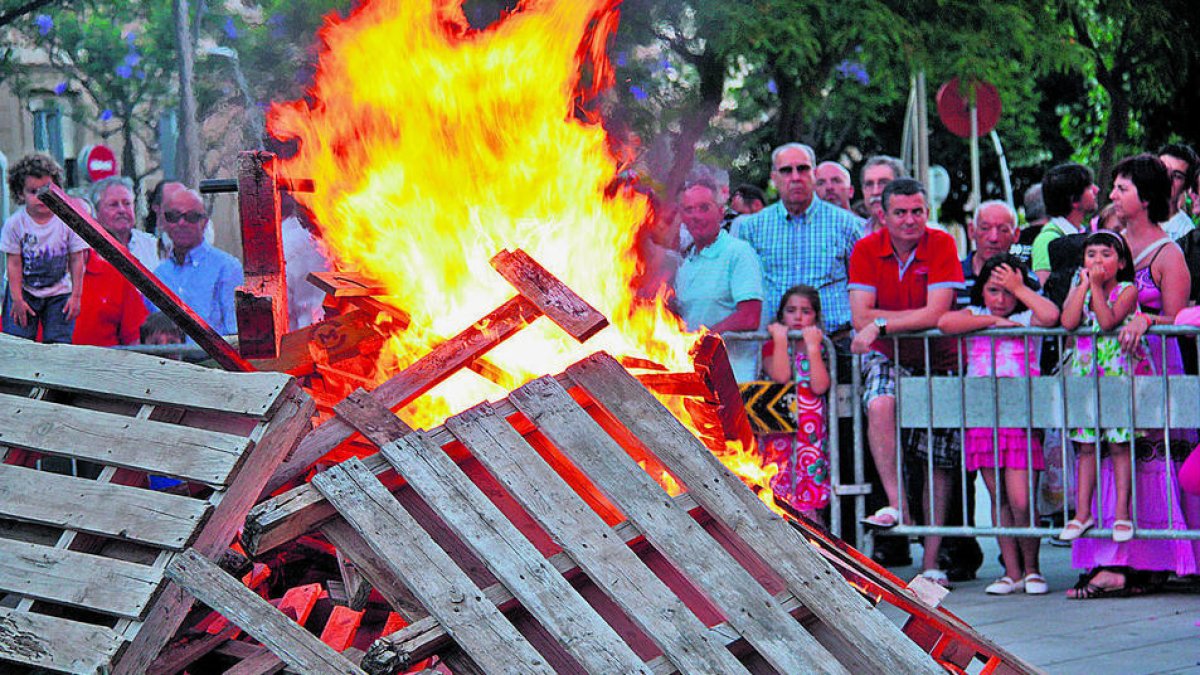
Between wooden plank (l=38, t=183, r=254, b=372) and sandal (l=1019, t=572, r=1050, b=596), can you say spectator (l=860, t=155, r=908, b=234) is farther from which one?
wooden plank (l=38, t=183, r=254, b=372)

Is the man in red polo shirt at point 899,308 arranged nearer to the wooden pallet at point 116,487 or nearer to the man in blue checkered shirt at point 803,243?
the man in blue checkered shirt at point 803,243

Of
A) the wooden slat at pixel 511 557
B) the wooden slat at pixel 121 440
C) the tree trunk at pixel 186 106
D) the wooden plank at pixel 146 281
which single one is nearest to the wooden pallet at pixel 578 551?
the wooden slat at pixel 511 557

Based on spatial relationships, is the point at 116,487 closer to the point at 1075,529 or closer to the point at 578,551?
the point at 578,551

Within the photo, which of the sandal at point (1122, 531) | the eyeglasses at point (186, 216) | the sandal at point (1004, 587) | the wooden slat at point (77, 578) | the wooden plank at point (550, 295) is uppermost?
the eyeglasses at point (186, 216)

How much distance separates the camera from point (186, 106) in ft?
43.2

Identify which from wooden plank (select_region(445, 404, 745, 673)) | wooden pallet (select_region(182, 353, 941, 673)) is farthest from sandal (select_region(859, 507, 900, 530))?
wooden plank (select_region(445, 404, 745, 673))

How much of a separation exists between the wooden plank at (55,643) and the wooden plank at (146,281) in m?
1.26

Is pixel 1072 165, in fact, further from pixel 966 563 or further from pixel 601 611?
pixel 601 611

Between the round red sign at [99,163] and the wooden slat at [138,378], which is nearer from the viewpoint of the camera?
the wooden slat at [138,378]

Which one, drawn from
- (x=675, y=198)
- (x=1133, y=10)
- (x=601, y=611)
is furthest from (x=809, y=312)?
(x=1133, y=10)

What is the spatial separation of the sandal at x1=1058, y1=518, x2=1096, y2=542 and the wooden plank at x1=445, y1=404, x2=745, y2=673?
13.6 feet

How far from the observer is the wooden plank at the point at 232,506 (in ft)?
13.5

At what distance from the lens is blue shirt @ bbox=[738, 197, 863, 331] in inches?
341

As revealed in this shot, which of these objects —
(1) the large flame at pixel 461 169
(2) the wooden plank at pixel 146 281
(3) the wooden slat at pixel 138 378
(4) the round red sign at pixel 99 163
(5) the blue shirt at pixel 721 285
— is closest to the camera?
(3) the wooden slat at pixel 138 378
